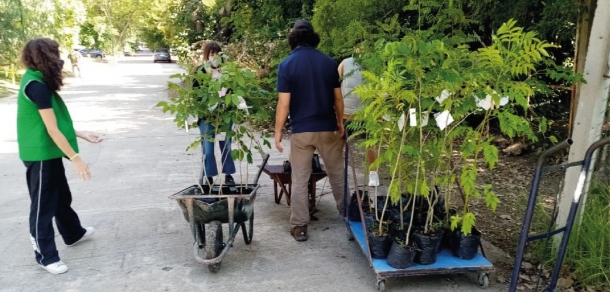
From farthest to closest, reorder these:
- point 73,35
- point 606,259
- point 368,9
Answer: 1. point 73,35
2. point 368,9
3. point 606,259

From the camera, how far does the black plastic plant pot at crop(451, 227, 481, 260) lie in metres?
3.23

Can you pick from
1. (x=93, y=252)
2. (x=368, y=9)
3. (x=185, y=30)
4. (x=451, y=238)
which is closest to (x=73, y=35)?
(x=185, y=30)

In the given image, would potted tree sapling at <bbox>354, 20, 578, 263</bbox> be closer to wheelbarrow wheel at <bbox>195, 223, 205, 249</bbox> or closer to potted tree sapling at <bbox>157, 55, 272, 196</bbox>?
potted tree sapling at <bbox>157, 55, 272, 196</bbox>

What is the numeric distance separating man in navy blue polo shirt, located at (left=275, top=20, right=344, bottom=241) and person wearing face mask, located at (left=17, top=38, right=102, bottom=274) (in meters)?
1.65

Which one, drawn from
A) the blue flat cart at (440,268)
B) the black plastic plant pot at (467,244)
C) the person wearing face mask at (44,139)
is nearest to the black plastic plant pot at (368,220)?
the blue flat cart at (440,268)

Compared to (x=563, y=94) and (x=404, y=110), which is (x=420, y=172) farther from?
(x=563, y=94)

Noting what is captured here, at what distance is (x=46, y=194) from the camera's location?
3391 millimetres

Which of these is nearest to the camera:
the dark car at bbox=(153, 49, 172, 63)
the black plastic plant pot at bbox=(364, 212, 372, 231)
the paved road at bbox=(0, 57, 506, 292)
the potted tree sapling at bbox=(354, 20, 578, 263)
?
the potted tree sapling at bbox=(354, 20, 578, 263)

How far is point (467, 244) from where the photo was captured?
323 centimetres

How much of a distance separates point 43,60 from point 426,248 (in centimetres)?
302

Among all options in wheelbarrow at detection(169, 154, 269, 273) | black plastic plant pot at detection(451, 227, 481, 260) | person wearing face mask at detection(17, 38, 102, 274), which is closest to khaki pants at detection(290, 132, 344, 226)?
wheelbarrow at detection(169, 154, 269, 273)

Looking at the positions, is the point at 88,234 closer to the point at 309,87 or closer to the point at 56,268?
the point at 56,268

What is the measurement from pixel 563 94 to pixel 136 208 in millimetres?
6432

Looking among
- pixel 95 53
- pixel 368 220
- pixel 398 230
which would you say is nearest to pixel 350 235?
pixel 368 220
